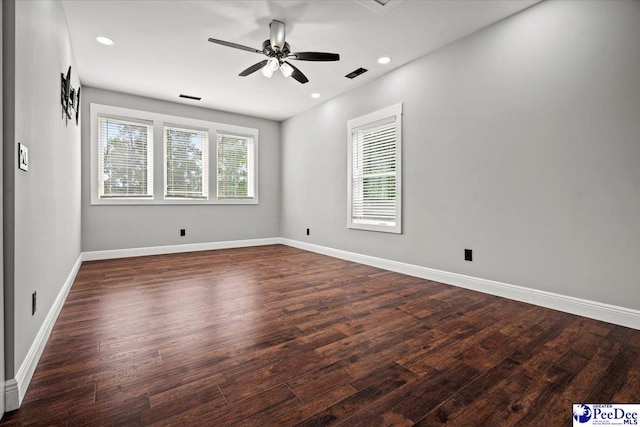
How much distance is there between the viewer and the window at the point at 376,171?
407 centimetres

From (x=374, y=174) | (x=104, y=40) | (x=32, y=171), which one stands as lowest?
(x=32, y=171)

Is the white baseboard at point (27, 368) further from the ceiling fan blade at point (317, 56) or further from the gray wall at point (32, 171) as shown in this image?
the ceiling fan blade at point (317, 56)

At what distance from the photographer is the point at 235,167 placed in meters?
6.18

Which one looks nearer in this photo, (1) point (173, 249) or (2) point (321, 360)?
(2) point (321, 360)

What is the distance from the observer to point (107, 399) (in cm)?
139

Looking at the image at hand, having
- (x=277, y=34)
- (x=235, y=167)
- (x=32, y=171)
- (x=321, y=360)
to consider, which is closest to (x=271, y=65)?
(x=277, y=34)

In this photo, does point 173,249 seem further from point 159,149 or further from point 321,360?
point 321,360

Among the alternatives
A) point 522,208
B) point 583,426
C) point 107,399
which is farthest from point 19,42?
point 522,208

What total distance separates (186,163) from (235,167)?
0.94 m

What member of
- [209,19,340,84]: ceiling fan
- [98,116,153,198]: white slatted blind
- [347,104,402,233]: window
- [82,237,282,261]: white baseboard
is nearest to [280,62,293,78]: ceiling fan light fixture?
[209,19,340,84]: ceiling fan

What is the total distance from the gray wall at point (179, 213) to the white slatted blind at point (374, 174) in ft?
7.97

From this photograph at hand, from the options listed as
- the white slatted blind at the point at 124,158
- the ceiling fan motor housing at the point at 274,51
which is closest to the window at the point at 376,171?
the ceiling fan motor housing at the point at 274,51

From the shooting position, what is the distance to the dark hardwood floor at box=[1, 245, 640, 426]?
1318mm

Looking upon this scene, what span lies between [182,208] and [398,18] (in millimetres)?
4557
